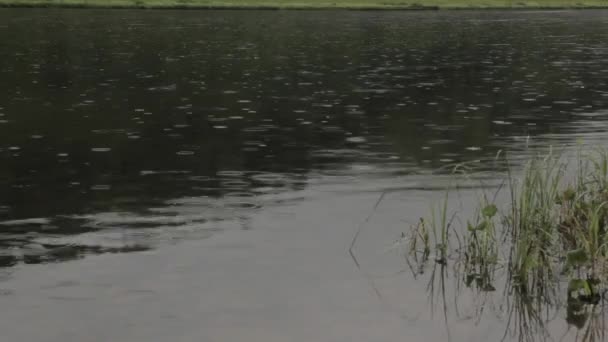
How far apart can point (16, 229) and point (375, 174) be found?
10.2m

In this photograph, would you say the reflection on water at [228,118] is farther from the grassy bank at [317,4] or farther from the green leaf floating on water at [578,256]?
the grassy bank at [317,4]

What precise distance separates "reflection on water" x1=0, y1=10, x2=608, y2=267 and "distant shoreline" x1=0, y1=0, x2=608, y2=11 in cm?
4328

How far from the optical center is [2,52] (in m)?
69.2

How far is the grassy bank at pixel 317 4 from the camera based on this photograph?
134 meters

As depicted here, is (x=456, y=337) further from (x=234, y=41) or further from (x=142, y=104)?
(x=234, y=41)

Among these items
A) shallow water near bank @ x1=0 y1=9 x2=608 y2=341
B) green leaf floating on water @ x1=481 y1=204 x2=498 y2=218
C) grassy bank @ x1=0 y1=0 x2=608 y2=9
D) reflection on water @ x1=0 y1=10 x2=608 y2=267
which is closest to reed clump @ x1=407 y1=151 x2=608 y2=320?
green leaf floating on water @ x1=481 y1=204 x2=498 y2=218

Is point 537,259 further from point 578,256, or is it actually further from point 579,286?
point 579,286

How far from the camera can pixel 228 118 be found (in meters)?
40.8

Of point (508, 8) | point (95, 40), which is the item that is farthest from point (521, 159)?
point (508, 8)

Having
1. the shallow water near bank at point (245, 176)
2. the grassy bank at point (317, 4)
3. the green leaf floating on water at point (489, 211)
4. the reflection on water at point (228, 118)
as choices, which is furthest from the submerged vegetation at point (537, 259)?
the grassy bank at point (317, 4)

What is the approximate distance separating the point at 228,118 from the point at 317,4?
11112 centimetres

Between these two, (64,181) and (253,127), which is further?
(253,127)

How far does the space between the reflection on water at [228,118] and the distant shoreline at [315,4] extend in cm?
4328

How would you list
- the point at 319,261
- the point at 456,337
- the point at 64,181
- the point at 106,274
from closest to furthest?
the point at 456,337 → the point at 106,274 → the point at 319,261 → the point at 64,181
